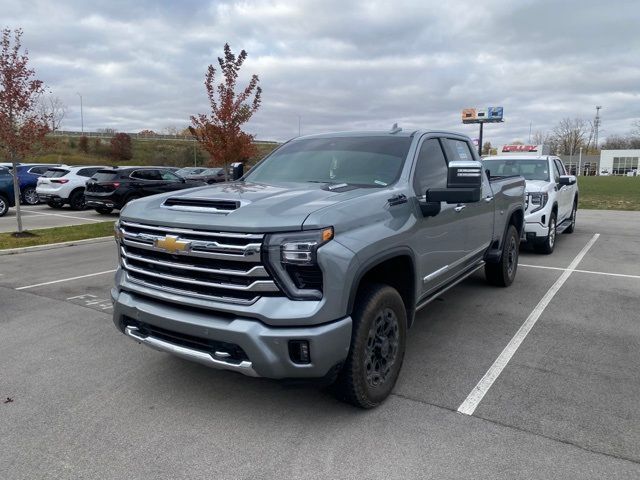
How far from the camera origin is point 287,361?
2.84 m

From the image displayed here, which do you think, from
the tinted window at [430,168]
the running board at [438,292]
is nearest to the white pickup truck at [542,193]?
the running board at [438,292]

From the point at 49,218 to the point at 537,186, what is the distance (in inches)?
583

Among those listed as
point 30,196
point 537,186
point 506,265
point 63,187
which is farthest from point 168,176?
point 506,265

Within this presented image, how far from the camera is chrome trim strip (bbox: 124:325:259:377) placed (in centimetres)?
290

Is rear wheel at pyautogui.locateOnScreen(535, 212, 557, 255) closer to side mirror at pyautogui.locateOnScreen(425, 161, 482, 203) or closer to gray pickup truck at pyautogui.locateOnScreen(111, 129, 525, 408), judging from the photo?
gray pickup truck at pyautogui.locateOnScreen(111, 129, 525, 408)

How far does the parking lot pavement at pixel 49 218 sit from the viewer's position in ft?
47.3

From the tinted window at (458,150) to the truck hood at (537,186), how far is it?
3724 mm

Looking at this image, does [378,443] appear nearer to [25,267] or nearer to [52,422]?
[52,422]

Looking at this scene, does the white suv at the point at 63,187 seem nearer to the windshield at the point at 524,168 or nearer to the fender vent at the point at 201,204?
the windshield at the point at 524,168

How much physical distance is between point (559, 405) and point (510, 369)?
2.10 ft

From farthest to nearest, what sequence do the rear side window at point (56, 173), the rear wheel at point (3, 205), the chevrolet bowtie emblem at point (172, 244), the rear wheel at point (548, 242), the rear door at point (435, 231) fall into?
the rear side window at point (56, 173) → the rear wheel at point (3, 205) → the rear wheel at point (548, 242) → the rear door at point (435, 231) → the chevrolet bowtie emblem at point (172, 244)

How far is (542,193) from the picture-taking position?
8.81 m

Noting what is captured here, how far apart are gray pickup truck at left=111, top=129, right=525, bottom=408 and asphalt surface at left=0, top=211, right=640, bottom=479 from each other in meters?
0.41

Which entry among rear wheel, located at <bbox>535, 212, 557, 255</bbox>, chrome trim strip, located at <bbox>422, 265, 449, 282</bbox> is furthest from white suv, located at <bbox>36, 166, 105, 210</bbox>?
chrome trim strip, located at <bbox>422, 265, 449, 282</bbox>
